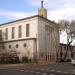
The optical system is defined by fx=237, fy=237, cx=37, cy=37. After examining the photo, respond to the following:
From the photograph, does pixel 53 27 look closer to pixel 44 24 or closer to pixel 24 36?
pixel 44 24

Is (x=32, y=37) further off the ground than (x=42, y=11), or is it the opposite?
(x=42, y=11)

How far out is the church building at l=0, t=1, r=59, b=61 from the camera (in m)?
59.1

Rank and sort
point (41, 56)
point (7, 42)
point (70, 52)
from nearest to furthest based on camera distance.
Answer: point (41, 56) < point (7, 42) < point (70, 52)

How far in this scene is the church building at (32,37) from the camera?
5909cm

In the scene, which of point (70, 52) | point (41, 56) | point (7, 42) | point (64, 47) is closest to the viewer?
point (41, 56)

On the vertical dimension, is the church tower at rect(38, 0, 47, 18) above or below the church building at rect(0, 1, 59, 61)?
above

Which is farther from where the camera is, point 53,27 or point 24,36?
point 53,27

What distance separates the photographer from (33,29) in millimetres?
59938

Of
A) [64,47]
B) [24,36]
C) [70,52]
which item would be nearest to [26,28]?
[24,36]

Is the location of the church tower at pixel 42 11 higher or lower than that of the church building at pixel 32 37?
higher

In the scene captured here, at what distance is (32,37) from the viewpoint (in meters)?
59.6

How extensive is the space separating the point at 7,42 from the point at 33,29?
9677 mm

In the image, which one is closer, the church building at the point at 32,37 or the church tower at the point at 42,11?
the church building at the point at 32,37

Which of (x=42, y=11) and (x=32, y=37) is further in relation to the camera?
(x=42, y=11)
